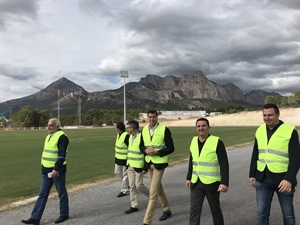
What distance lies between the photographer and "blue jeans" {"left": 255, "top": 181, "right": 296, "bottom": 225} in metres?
5.33

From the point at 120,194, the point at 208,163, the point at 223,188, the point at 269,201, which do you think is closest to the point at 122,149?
the point at 120,194

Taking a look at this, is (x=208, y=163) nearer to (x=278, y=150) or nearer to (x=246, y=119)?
(x=278, y=150)

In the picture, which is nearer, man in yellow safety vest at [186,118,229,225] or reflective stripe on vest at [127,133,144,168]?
man in yellow safety vest at [186,118,229,225]

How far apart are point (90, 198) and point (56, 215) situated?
67.6 inches

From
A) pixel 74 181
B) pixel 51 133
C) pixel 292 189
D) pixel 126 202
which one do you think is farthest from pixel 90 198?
pixel 292 189

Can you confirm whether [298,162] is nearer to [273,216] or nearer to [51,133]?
[273,216]

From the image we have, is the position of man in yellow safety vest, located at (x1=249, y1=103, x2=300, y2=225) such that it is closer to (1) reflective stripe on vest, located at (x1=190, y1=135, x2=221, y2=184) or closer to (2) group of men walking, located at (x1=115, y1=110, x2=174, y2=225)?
(1) reflective stripe on vest, located at (x1=190, y1=135, x2=221, y2=184)

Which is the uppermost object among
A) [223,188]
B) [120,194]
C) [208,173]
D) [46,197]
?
[208,173]

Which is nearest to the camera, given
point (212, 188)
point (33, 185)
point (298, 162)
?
point (298, 162)

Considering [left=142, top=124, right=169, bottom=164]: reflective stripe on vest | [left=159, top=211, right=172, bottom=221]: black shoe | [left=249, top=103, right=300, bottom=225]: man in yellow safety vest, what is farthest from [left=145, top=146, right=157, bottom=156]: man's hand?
[left=249, top=103, right=300, bottom=225]: man in yellow safety vest

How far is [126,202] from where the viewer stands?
877 centimetres

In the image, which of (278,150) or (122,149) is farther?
(122,149)

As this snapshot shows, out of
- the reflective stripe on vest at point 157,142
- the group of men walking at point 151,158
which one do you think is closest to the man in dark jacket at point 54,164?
the group of men walking at point 151,158

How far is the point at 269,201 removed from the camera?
5422mm
